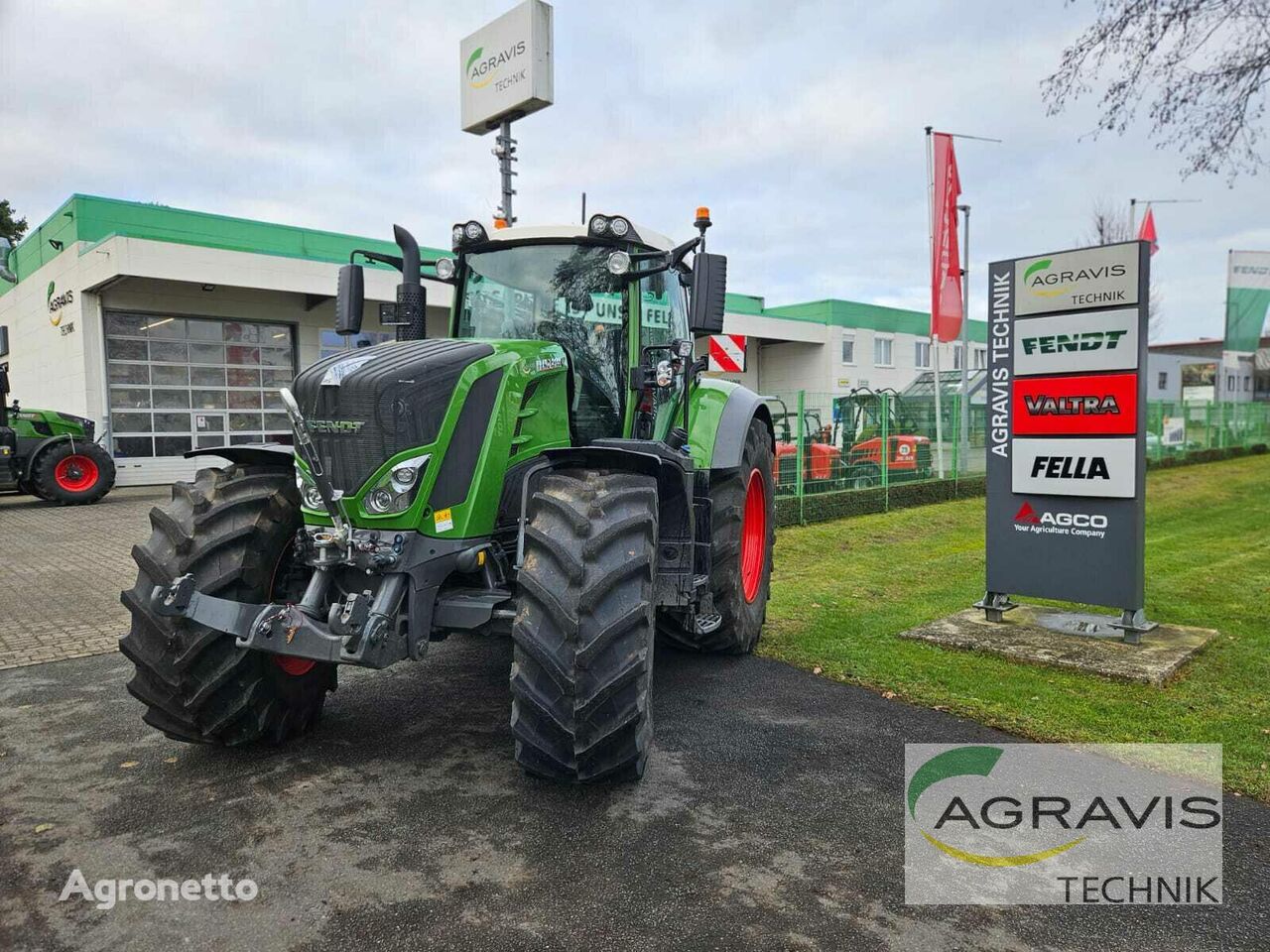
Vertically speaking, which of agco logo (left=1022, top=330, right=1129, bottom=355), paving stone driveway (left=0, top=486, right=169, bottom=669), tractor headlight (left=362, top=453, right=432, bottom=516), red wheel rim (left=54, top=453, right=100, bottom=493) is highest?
agco logo (left=1022, top=330, right=1129, bottom=355)

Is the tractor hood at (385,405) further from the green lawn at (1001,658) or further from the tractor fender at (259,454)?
the green lawn at (1001,658)

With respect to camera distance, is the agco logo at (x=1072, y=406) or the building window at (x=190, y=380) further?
the building window at (x=190, y=380)

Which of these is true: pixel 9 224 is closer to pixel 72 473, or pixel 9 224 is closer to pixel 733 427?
pixel 72 473

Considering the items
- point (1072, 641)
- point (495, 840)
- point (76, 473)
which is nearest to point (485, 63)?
point (76, 473)

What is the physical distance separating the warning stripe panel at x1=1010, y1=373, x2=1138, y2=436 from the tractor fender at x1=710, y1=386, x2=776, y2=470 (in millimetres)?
1796

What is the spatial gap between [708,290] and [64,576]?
724 cm

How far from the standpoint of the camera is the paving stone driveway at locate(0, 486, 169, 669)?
588 centimetres

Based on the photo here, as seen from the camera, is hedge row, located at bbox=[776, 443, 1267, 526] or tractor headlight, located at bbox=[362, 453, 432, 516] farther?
hedge row, located at bbox=[776, 443, 1267, 526]

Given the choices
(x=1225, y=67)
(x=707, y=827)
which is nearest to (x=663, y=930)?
(x=707, y=827)

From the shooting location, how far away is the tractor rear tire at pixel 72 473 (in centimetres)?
1394

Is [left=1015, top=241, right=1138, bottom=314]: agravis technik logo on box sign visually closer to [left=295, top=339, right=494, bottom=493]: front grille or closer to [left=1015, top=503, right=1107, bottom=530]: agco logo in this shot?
[left=1015, top=503, right=1107, bottom=530]: agco logo

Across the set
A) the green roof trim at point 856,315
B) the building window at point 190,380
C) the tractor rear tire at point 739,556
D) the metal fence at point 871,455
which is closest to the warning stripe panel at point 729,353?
the metal fence at point 871,455

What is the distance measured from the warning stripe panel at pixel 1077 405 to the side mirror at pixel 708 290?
2893 mm

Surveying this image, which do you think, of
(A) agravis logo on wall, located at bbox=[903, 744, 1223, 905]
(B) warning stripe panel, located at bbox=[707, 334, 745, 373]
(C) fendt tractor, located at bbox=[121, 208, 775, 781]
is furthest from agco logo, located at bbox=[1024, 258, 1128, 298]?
(B) warning stripe panel, located at bbox=[707, 334, 745, 373]
